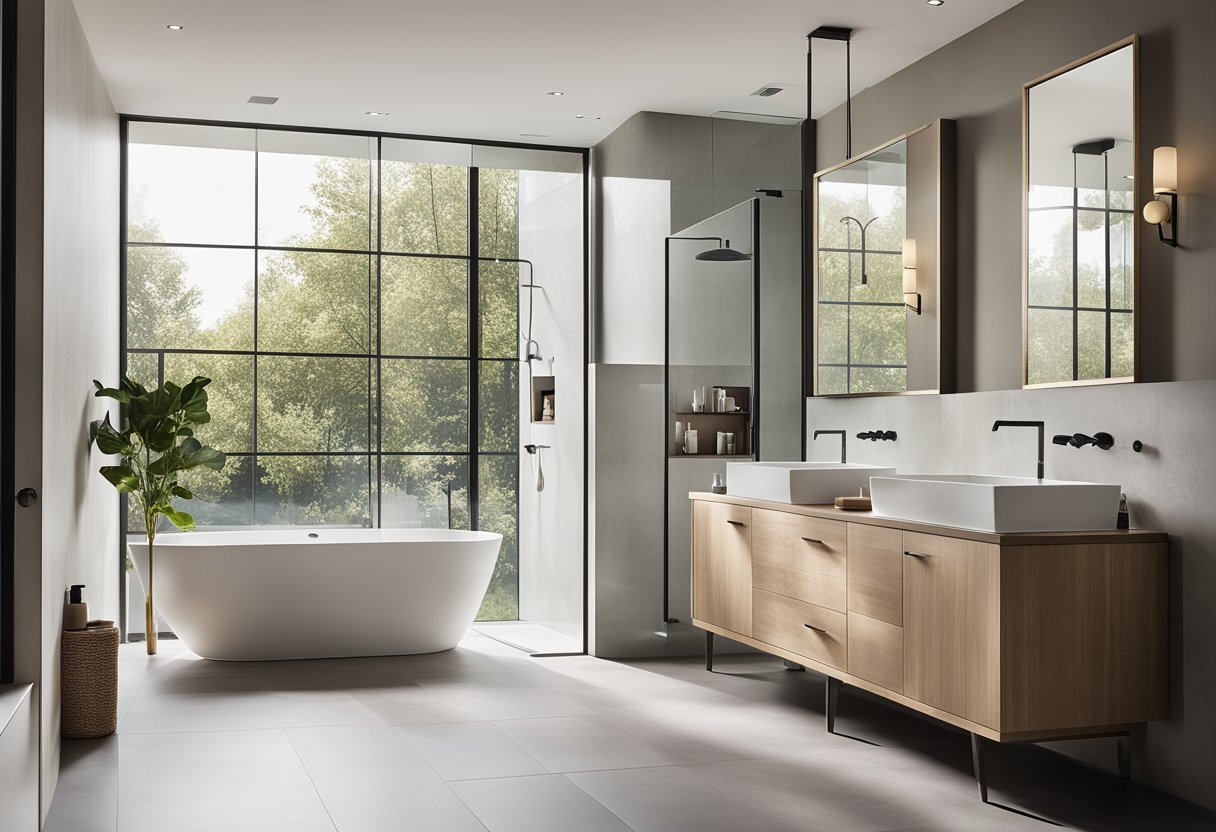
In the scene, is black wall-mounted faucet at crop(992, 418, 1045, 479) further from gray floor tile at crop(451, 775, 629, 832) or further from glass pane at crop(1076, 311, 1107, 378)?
gray floor tile at crop(451, 775, 629, 832)

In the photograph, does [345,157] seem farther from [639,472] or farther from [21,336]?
[21,336]

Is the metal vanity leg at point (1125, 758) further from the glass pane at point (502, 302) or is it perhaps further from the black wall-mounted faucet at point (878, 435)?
the glass pane at point (502, 302)

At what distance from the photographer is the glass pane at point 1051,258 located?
404 cm

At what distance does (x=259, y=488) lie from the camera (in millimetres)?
6418

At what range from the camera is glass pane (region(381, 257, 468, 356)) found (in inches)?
262

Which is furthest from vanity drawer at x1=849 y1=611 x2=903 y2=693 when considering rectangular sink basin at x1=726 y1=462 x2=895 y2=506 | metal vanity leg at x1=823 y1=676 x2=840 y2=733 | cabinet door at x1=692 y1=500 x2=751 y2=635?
cabinet door at x1=692 y1=500 x2=751 y2=635

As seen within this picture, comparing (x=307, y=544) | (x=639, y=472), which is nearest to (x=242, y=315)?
(x=307, y=544)

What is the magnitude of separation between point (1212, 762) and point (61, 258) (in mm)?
3971

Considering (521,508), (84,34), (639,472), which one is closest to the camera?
(84,34)

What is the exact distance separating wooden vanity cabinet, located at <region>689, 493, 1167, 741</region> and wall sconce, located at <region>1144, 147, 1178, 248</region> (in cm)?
97

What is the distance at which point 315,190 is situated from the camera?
257 inches

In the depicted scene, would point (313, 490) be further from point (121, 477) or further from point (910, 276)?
point (910, 276)

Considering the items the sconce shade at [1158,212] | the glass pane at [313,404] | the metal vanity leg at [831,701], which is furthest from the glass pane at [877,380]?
the glass pane at [313,404]

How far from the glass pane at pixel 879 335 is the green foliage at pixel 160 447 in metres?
3.12
